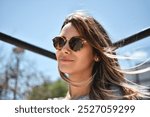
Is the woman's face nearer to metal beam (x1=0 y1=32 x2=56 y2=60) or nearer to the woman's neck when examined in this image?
the woman's neck

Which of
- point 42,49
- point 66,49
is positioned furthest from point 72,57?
point 42,49

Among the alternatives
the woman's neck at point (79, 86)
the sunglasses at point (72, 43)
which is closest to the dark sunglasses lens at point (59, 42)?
the sunglasses at point (72, 43)

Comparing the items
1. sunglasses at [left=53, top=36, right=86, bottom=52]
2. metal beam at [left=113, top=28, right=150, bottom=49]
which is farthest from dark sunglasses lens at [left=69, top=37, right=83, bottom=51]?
metal beam at [left=113, top=28, right=150, bottom=49]

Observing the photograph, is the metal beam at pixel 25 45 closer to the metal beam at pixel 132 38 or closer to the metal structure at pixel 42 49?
the metal structure at pixel 42 49

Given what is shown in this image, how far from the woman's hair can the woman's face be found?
21 millimetres

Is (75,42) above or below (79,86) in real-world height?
above

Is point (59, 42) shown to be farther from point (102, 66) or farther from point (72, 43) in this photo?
point (102, 66)

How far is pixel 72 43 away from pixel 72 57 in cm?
5

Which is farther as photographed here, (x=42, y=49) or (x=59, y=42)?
(x=42, y=49)

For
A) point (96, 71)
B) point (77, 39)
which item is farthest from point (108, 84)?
point (77, 39)

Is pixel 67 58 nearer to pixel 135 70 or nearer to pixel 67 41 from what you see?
pixel 67 41

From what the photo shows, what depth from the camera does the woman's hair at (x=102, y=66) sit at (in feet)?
3.60

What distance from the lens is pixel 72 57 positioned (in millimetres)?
1117

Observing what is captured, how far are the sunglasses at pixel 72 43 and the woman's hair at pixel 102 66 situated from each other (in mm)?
22
